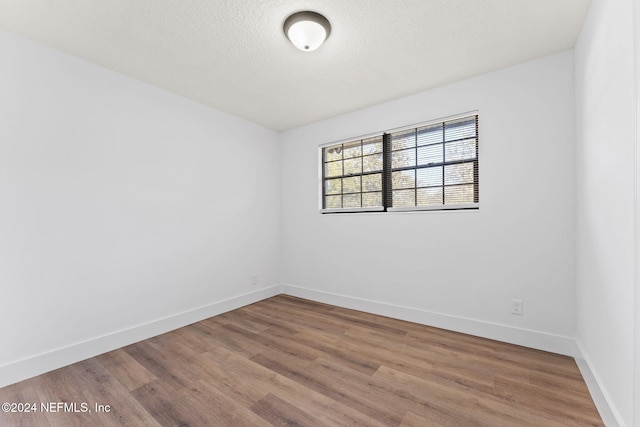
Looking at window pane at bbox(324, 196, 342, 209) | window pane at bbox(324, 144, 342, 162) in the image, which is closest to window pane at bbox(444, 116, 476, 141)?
window pane at bbox(324, 144, 342, 162)

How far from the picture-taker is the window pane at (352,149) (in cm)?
359

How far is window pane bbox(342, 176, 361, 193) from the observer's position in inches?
142

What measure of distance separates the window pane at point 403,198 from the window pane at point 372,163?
1.35 ft

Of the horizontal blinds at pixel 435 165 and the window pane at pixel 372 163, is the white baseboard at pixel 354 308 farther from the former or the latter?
the window pane at pixel 372 163

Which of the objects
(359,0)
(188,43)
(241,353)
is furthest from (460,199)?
(188,43)

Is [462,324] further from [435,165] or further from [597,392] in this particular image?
[435,165]

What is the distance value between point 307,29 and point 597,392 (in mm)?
3017

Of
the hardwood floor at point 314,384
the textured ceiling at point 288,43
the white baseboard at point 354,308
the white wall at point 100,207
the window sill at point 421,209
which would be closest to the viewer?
the hardwood floor at point 314,384

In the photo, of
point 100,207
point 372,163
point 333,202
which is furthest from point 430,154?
point 100,207

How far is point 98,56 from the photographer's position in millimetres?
2262

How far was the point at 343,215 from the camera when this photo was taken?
140 inches

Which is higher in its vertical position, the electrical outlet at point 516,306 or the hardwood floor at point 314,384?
the electrical outlet at point 516,306

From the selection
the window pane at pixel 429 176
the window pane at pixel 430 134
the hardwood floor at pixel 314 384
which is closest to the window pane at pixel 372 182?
the window pane at pixel 429 176

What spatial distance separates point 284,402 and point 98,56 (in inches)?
122
